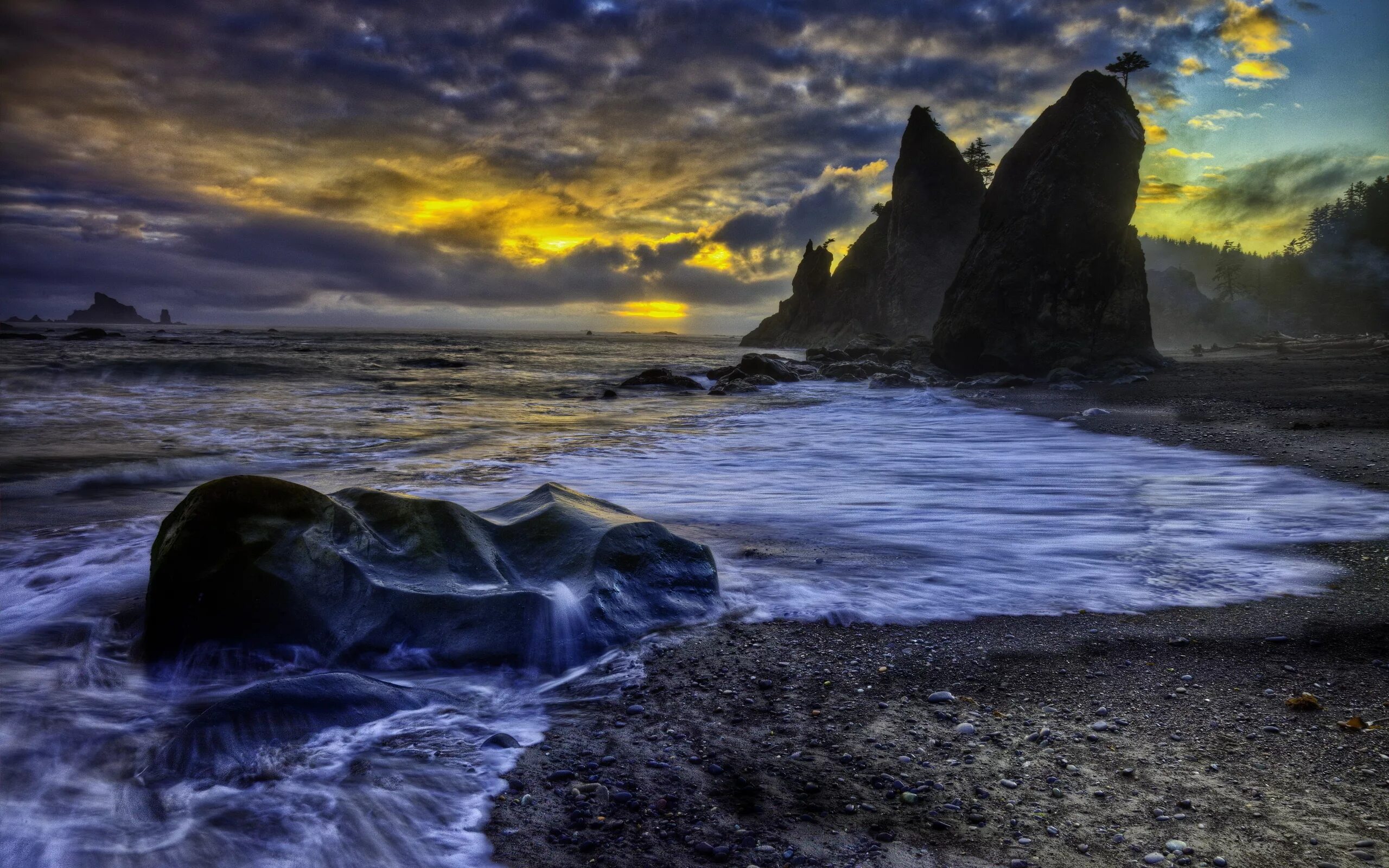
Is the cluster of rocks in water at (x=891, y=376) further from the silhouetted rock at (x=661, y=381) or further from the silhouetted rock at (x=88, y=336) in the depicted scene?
the silhouetted rock at (x=88, y=336)

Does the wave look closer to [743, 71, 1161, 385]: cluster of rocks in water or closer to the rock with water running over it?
the rock with water running over it

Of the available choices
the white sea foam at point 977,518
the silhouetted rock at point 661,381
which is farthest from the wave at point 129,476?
the silhouetted rock at point 661,381

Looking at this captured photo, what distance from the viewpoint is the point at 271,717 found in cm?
242

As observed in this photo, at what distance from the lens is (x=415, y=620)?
3.17 meters

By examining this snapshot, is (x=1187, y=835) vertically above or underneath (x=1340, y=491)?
underneath

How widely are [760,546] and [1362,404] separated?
482 inches

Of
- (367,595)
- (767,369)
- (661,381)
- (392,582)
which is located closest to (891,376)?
(767,369)

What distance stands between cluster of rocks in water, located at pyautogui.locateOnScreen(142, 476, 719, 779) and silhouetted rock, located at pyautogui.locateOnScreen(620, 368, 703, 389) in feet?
60.9

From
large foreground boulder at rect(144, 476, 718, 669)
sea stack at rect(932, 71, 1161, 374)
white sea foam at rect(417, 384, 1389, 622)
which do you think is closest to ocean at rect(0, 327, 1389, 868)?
white sea foam at rect(417, 384, 1389, 622)

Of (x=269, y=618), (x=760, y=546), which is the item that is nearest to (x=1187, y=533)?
(x=760, y=546)

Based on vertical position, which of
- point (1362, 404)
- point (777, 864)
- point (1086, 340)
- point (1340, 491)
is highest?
point (1086, 340)

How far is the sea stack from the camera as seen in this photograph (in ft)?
75.9

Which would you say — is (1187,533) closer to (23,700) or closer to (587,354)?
(23,700)

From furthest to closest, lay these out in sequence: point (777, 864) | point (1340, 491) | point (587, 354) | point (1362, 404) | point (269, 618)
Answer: point (587, 354)
point (1362, 404)
point (1340, 491)
point (269, 618)
point (777, 864)
